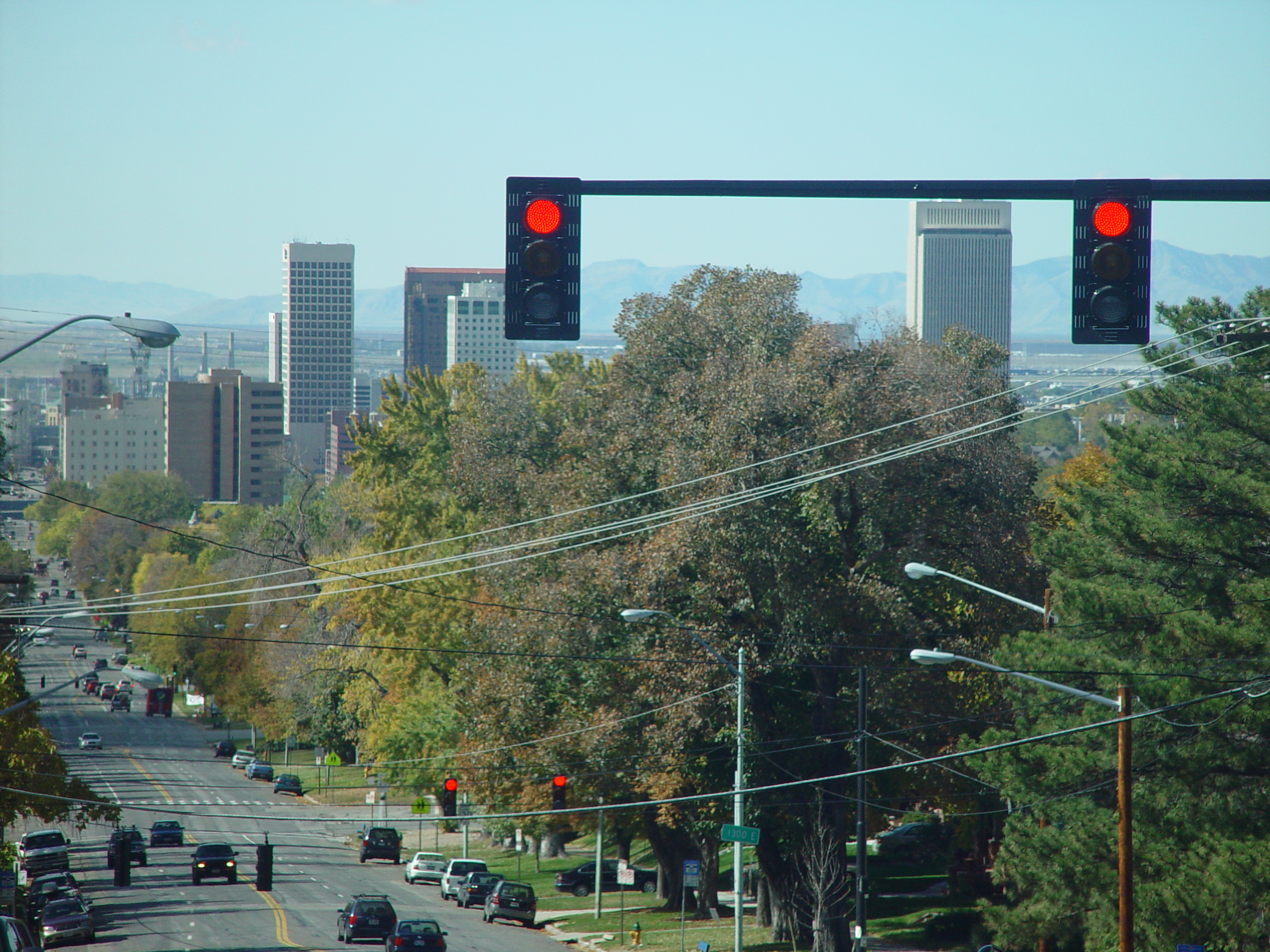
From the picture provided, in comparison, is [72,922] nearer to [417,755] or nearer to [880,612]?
[417,755]

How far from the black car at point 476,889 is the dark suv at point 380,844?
38.8 ft

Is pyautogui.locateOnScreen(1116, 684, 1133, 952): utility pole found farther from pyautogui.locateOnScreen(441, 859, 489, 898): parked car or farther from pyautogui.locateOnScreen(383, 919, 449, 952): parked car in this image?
pyautogui.locateOnScreen(441, 859, 489, 898): parked car

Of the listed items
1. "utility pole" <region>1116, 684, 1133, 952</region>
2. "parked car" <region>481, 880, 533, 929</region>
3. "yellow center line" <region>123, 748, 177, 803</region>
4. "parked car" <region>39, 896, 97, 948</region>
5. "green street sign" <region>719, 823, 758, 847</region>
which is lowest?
"yellow center line" <region>123, 748, 177, 803</region>

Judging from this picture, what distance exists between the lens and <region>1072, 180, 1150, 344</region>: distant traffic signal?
8.98 meters

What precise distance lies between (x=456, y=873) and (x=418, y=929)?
54.0ft

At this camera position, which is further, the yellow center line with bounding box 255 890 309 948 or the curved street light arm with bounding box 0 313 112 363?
the yellow center line with bounding box 255 890 309 948

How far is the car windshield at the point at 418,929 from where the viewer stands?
33375 millimetres

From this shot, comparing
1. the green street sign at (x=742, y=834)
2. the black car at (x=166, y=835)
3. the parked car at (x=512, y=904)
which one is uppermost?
the green street sign at (x=742, y=834)

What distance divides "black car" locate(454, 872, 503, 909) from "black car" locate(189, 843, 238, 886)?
Result: 9541 millimetres

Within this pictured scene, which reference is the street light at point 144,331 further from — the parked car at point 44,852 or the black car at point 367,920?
the parked car at point 44,852

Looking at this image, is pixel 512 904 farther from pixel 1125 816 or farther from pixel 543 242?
pixel 543 242

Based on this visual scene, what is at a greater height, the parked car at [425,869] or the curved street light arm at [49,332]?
the curved street light arm at [49,332]

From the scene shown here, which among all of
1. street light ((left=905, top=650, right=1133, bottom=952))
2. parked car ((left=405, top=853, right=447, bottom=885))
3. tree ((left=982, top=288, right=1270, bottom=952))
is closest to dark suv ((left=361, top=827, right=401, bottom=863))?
parked car ((left=405, top=853, right=447, bottom=885))

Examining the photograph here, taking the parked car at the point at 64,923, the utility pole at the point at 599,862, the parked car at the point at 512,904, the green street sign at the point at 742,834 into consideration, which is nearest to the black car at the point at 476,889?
the parked car at the point at 512,904
